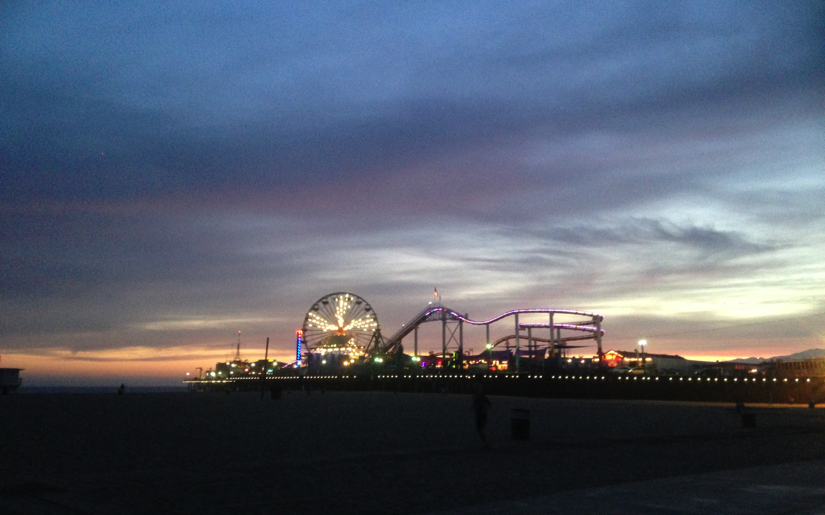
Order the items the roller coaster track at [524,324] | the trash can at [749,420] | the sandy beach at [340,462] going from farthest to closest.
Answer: the roller coaster track at [524,324] → the trash can at [749,420] → the sandy beach at [340,462]

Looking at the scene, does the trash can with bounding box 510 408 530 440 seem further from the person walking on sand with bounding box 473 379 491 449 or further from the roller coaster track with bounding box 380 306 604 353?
the roller coaster track with bounding box 380 306 604 353

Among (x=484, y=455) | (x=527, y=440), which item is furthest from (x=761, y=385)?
(x=484, y=455)

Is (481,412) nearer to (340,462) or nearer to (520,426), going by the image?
(520,426)

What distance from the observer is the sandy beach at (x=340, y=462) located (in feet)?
26.9

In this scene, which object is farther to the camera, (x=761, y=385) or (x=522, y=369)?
Answer: (x=522, y=369)

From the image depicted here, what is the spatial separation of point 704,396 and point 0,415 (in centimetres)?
4829

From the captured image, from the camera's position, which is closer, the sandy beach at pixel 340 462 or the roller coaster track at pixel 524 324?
the sandy beach at pixel 340 462

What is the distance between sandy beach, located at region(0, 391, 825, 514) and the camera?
8.21 m

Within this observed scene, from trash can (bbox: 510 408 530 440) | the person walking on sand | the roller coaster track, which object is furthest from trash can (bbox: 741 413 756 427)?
the roller coaster track

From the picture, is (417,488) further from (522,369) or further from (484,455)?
(522,369)

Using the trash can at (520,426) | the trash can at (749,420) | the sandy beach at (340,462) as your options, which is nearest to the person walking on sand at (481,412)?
the sandy beach at (340,462)

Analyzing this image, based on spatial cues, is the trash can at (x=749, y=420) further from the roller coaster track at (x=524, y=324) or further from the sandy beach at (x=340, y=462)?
the roller coaster track at (x=524, y=324)

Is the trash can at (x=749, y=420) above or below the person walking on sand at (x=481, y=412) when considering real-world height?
below

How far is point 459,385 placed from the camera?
71.8m
